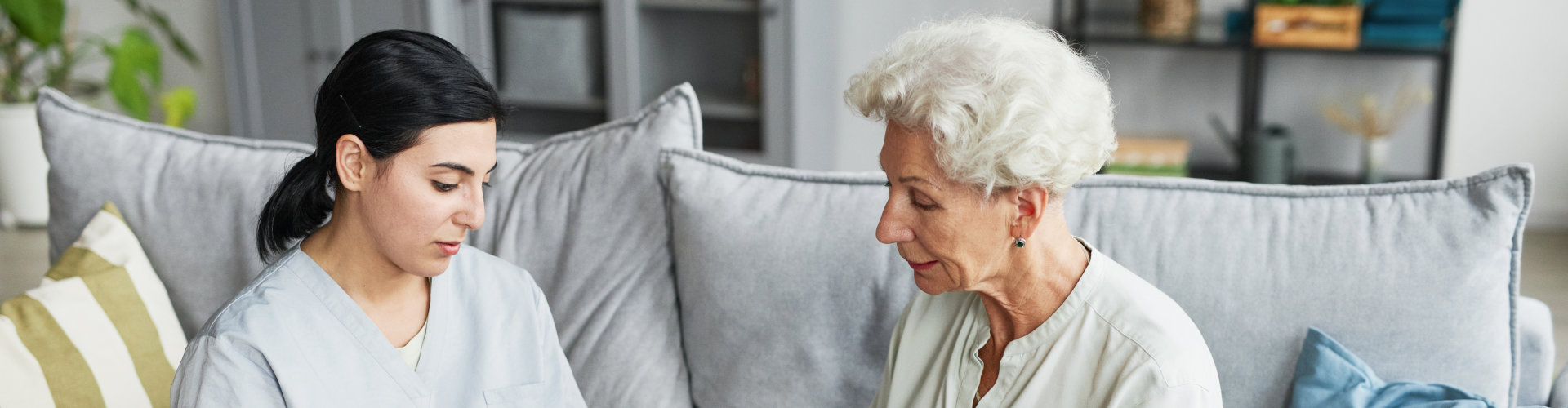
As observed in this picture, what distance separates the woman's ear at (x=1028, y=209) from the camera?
3.38 feet

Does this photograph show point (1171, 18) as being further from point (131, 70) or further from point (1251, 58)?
point (131, 70)

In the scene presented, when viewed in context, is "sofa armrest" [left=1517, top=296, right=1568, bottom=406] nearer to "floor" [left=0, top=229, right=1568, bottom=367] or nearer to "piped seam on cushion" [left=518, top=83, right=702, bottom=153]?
"piped seam on cushion" [left=518, top=83, right=702, bottom=153]

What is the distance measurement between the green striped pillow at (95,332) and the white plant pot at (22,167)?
8.60ft

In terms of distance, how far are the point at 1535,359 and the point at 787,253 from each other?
93 cm

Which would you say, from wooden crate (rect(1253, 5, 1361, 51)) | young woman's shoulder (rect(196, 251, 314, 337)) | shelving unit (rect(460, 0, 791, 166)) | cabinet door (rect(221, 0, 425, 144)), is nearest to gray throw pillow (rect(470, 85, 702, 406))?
young woman's shoulder (rect(196, 251, 314, 337))

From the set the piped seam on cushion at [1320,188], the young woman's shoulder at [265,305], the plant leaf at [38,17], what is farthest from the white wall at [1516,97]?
the plant leaf at [38,17]

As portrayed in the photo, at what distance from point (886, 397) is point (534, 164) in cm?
61

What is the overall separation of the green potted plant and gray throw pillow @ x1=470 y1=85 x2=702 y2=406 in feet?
9.06

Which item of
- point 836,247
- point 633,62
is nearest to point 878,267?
point 836,247

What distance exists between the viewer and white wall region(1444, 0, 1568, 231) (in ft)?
11.2

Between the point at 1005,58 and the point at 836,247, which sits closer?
the point at 1005,58

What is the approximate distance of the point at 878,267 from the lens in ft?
4.41

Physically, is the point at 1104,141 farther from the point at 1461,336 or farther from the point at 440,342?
the point at 440,342

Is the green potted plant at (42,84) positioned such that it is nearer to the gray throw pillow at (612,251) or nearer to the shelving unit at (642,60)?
the shelving unit at (642,60)
